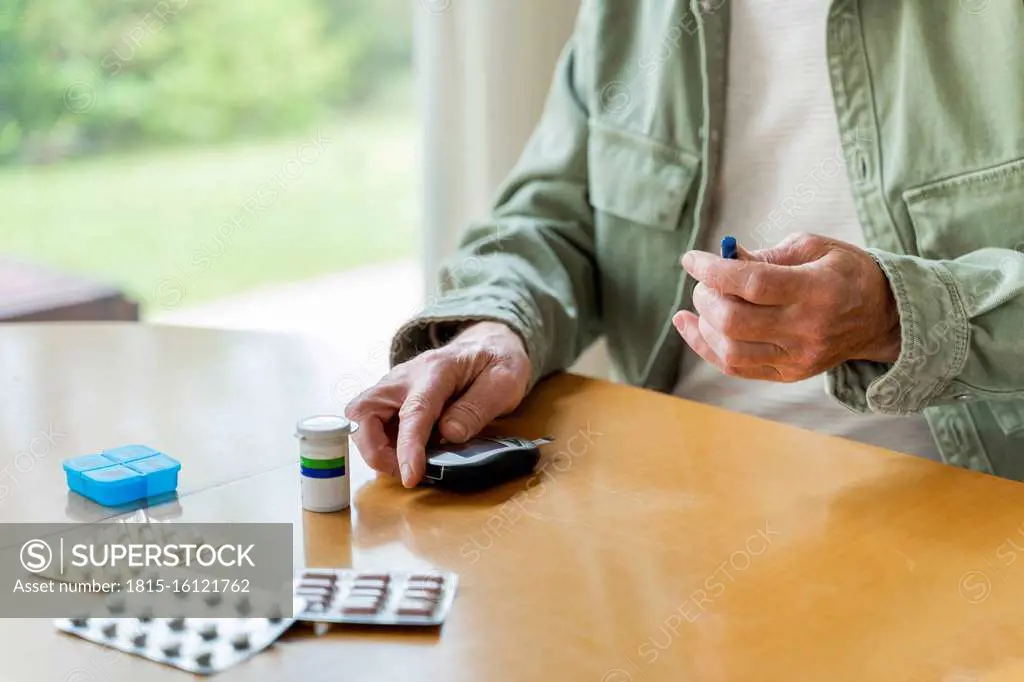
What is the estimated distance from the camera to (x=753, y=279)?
898 mm

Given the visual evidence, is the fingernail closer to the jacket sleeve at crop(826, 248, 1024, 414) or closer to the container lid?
the container lid

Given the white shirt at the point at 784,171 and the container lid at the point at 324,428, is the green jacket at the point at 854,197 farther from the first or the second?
the container lid at the point at 324,428

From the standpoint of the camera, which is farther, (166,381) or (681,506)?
(166,381)

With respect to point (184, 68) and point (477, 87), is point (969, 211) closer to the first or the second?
point (477, 87)

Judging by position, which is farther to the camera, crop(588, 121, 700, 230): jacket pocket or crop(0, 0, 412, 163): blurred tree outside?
crop(0, 0, 412, 163): blurred tree outside

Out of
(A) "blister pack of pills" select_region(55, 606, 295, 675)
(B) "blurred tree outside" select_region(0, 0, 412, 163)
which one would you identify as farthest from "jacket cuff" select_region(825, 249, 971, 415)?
(B) "blurred tree outside" select_region(0, 0, 412, 163)

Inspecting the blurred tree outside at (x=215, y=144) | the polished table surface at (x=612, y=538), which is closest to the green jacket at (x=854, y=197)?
the polished table surface at (x=612, y=538)

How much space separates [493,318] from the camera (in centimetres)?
115

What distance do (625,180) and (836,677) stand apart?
0.79 m

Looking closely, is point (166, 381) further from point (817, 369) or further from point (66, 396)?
point (817, 369)

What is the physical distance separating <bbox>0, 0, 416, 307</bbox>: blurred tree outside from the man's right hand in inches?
111

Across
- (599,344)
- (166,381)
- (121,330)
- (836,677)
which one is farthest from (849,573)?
(599,344)

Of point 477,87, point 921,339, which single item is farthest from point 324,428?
point 477,87

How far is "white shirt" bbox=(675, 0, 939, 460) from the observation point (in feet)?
4.01
